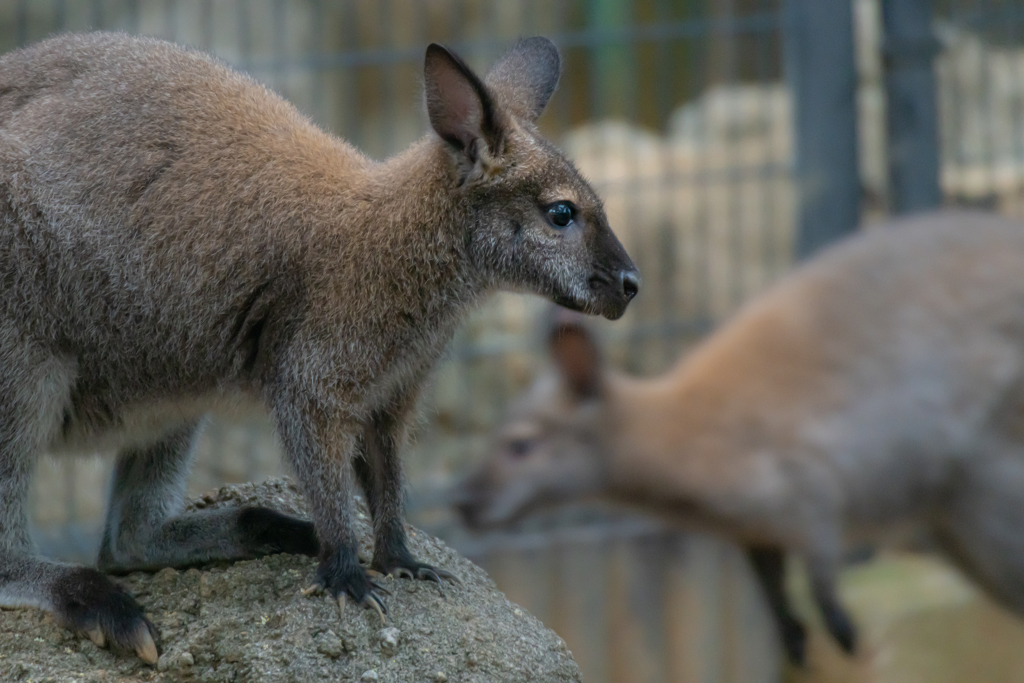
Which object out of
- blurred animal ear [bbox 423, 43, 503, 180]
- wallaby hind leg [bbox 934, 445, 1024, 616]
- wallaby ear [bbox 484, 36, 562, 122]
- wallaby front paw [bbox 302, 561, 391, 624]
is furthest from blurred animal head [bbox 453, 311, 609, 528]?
wallaby front paw [bbox 302, 561, 391, 624]

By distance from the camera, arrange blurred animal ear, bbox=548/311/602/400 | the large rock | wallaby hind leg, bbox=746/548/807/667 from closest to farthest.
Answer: the large rock
wallaby hind leg, bbox=746/548/807/667
blurred animal ear, bbox=548/311/602/400

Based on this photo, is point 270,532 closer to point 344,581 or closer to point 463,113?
point 344,581

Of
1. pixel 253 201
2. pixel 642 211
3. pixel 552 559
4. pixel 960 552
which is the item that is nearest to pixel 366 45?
pixel 642 211

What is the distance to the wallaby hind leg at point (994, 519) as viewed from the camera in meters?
6.63

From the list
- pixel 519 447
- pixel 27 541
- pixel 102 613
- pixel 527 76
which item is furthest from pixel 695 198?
pixel 102 613

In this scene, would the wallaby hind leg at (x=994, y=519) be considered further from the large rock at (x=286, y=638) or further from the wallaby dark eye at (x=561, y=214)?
the wallaby dark eye at (x=561, y=214)

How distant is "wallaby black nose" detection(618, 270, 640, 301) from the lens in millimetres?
3482

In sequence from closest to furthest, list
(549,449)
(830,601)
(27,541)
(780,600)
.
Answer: (27,541)
(830,601)
(780,600)
(549,449)

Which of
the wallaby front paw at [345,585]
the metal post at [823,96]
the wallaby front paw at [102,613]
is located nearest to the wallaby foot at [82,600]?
the wallaby front paw at [102,613]

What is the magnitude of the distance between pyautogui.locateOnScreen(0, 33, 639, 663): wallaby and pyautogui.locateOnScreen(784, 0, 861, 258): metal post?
391 cm

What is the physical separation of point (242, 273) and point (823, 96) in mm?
4509

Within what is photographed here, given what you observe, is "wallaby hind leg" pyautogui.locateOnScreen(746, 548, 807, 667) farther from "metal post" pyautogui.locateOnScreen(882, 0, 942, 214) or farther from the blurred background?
"metal post" pyautogui.locateOnScreen(882, 0, 942, 214)

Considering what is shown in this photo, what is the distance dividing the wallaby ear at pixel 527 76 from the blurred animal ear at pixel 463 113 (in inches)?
9.4

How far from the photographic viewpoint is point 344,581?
3295 millimetres
